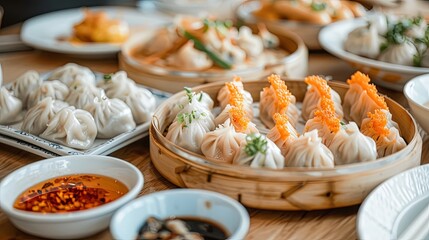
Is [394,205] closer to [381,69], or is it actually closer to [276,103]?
[276,103]

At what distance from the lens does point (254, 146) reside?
175cm

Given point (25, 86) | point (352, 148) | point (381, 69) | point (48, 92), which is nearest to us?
point (352, 148)

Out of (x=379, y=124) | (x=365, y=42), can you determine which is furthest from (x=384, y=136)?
(x=365, y=42)

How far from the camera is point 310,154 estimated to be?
1.78m

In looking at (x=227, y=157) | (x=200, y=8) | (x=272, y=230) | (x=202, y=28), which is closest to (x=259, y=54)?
(x=202, y=28)

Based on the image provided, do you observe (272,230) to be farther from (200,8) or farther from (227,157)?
(200,8)

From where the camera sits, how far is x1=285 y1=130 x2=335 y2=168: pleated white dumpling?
5.82 ft

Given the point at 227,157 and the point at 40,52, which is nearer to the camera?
the point at 227,157

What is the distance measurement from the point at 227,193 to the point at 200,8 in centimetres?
239

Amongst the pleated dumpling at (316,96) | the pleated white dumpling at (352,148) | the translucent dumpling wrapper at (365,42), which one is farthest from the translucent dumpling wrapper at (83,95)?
the translucent dumpling wrapper at (365,42)

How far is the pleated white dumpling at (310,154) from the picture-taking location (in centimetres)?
177

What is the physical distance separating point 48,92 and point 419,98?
4.48 feet

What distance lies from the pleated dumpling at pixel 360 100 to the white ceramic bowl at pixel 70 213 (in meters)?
Answer: 0.90

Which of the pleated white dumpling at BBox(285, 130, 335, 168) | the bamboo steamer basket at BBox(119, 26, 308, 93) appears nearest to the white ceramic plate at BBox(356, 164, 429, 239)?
the pleated white dumpling at BBox(285, 130, 335, 168)
